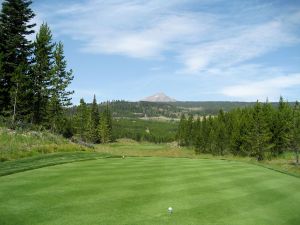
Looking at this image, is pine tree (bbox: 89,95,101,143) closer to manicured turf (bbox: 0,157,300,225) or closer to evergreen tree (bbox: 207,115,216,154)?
evergreen tree (bbox: 207,115,216,154)

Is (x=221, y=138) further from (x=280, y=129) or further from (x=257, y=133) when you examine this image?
(x=257, y=133)

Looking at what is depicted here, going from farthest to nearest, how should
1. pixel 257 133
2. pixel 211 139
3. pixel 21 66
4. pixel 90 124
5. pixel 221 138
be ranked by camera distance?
pixel 90 124
pixel 211 139
pixel 221 138
pixel 257 133
pixel 21 66

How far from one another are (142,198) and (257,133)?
6281 cm

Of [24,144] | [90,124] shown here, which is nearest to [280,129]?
[90,124]

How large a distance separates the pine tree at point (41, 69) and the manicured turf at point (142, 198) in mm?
35784

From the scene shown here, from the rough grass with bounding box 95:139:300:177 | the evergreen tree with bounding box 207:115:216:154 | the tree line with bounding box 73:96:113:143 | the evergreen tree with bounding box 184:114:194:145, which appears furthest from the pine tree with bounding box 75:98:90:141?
the evergreen tree with bounding box 184:114:194:145

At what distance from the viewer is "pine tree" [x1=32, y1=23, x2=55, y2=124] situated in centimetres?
5017

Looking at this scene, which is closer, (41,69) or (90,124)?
(41,69)

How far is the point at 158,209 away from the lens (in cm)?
1046

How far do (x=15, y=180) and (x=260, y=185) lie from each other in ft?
34.2

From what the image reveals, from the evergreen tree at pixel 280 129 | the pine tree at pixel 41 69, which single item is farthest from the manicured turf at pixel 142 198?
the evergreen tree at pixel 280 129

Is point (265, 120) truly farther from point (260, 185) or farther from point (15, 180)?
point (15, 180)

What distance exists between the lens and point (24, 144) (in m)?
30.0

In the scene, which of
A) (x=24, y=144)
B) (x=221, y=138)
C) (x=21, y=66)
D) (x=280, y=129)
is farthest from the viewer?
(x=221, y=138)
